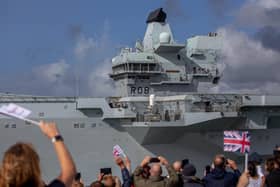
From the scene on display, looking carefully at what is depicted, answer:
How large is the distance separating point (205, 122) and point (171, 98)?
220cm

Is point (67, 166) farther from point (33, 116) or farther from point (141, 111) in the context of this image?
point (141, 111)

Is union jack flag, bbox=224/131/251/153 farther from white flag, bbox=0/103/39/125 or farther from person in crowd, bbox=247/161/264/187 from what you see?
white flag, bbox=0/103/39/125

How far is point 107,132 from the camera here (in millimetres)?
23641

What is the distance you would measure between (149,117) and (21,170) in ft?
69.6

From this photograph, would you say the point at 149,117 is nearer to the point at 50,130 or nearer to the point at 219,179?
the point at 219,179

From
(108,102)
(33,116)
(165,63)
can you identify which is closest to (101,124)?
(108,102)

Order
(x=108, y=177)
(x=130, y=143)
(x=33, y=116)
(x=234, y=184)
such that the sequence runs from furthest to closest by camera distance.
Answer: (x=130, y=143)
(x=33, y=116)
(x=234, y=184)
(x=108, y=177)

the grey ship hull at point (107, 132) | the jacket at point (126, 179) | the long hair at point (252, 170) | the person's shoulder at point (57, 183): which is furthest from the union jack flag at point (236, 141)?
the person's shoulder at point (57, 183)

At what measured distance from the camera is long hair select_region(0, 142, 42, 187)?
9.37ft

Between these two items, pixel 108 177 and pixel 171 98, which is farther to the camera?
pixel 171 98

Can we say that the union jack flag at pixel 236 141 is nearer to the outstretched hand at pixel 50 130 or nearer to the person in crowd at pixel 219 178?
the person in crowd at pixel 219 178

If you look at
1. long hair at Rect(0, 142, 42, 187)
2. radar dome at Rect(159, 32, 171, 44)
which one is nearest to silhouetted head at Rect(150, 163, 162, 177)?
long hair at Rect(0, 142, 42, 187)

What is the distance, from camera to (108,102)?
24422mm

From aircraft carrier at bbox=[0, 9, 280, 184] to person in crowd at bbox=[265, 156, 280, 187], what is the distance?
17.0m
